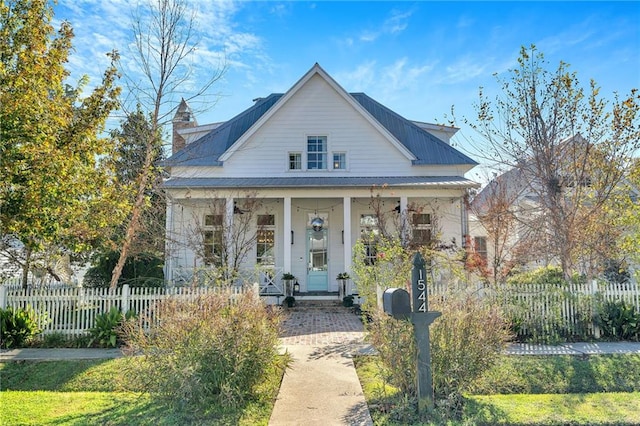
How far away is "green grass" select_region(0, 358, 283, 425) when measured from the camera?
16.1 feet

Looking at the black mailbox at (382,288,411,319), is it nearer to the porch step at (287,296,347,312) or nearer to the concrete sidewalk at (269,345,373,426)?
the concrete sidewalk at (269,345,373,426)

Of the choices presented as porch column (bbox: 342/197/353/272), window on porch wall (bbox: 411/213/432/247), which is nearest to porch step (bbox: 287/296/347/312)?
porch column (bbox: 342/197/353/272)

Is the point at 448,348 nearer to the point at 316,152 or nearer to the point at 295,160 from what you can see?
the point at 316,152

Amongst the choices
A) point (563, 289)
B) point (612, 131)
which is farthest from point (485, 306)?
point (612, 131)

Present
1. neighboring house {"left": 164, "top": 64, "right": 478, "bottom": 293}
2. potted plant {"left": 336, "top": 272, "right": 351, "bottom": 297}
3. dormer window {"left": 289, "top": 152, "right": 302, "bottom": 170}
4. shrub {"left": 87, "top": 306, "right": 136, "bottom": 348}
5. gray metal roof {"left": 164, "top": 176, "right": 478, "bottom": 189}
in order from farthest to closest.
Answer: dormer window {"left": 289, "top": 152, "right": 302, "bottom": 170}, neighboring house {"left": 164, "top": 64, "right": 478, "bottom": 293}, potted plant {"left": 336, "top": 272, "right": 351, "bottom": 297}, gray metal roof {"left": 164, "top": 176, "right": 478, "bottom": 189}, shrub {"left": 87, "top": 306, "right": 136, "bottom": 348}

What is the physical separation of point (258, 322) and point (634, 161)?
1061cm

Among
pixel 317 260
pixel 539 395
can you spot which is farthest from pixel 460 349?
pixel 317 260

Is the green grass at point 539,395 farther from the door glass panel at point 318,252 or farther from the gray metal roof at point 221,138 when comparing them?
the gray metal roof at point 221,138

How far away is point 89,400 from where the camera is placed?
5688 mm

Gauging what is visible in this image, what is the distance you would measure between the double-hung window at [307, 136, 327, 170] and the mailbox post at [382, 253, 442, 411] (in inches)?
458

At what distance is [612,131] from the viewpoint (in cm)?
1007

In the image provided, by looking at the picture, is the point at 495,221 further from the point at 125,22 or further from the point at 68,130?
→ the point at 125,22

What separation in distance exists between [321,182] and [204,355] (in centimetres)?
987

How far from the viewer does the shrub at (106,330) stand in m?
8.41
